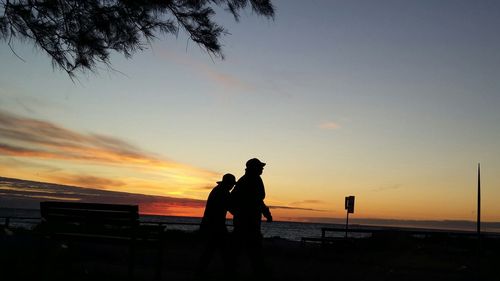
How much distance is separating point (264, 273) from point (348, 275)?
8.93 ft

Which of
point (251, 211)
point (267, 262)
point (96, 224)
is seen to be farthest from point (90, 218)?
point (267, 262)

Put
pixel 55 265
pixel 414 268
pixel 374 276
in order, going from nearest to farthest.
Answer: pixel 55 265, pixel 374 276, pixel 414 268

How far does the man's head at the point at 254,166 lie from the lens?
27.5 feet

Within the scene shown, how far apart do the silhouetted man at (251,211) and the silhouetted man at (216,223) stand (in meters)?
0.19

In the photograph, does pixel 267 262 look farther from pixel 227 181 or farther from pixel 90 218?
pixel 90 218

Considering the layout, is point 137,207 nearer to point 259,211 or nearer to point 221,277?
point 259,211

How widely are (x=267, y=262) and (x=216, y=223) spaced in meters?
4.29

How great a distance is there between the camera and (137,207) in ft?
23.3

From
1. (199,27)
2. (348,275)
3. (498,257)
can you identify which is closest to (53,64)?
(199,27)

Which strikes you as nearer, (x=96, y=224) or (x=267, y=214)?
(x=96, y=224)

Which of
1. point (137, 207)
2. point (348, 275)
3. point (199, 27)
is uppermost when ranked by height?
point (199, 27)

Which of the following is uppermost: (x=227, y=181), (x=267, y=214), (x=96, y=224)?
(x=227, y=181)

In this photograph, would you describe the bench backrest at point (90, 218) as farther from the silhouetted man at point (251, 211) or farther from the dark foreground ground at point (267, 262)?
the silhouetted man at point (251, 211)

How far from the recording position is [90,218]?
740cm
